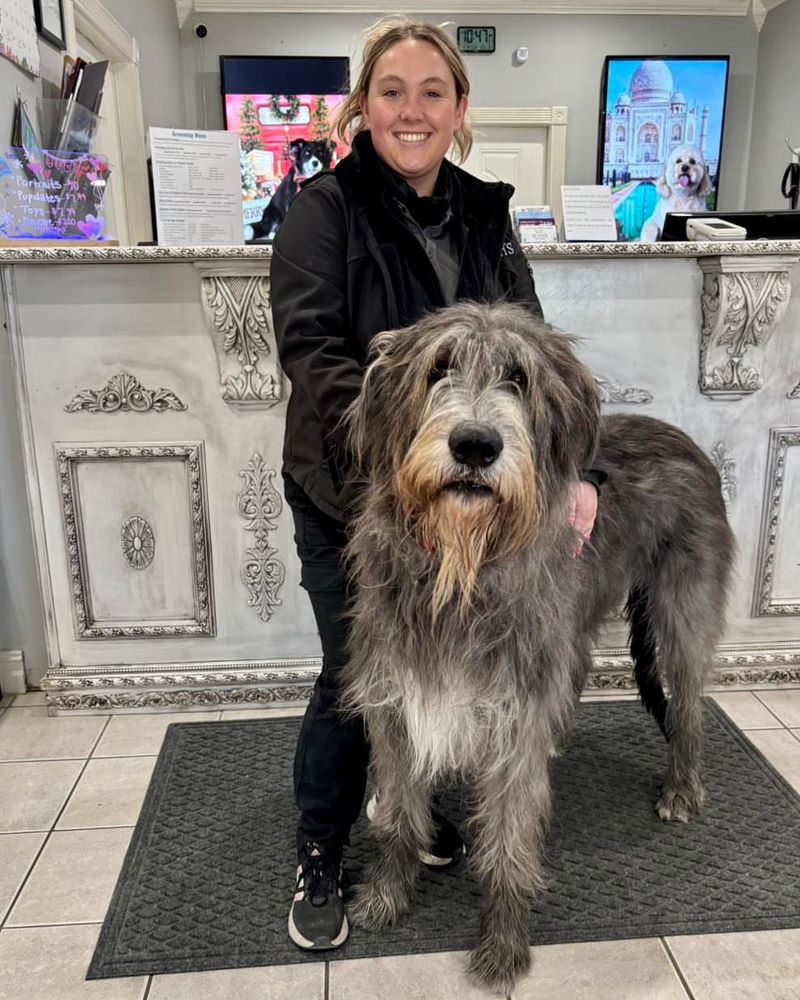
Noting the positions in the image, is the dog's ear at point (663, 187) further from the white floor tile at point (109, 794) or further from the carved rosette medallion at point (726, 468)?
the white floor tile at point (109, 794)

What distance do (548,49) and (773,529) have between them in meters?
5.30

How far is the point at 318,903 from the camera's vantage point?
1758mm

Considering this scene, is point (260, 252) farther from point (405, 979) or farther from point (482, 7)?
point (482, 7)

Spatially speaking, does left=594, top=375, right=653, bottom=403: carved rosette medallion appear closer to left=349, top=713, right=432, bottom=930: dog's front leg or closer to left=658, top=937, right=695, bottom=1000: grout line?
left=349, top=713, right=432, bottom=930: dog's front leg

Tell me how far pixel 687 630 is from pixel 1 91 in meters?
2.58

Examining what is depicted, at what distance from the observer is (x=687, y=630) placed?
6.72ft

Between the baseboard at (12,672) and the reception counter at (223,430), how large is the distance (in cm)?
20

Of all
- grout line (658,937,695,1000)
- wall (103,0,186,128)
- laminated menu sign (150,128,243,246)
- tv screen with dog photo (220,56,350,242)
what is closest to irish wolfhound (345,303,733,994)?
grout line (658,937,695,1000)

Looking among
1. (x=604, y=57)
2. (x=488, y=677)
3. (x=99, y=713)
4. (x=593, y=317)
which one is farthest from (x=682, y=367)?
(x=604, y=57)

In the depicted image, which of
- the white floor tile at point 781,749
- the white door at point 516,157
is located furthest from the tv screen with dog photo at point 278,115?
the white floor tile at point 781,749

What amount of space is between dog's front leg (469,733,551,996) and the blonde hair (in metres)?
1.36

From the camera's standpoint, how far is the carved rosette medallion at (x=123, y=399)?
96.2 inches

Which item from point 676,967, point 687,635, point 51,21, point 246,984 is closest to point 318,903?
point 246,984

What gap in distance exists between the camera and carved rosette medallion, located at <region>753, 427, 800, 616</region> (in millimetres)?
2633
